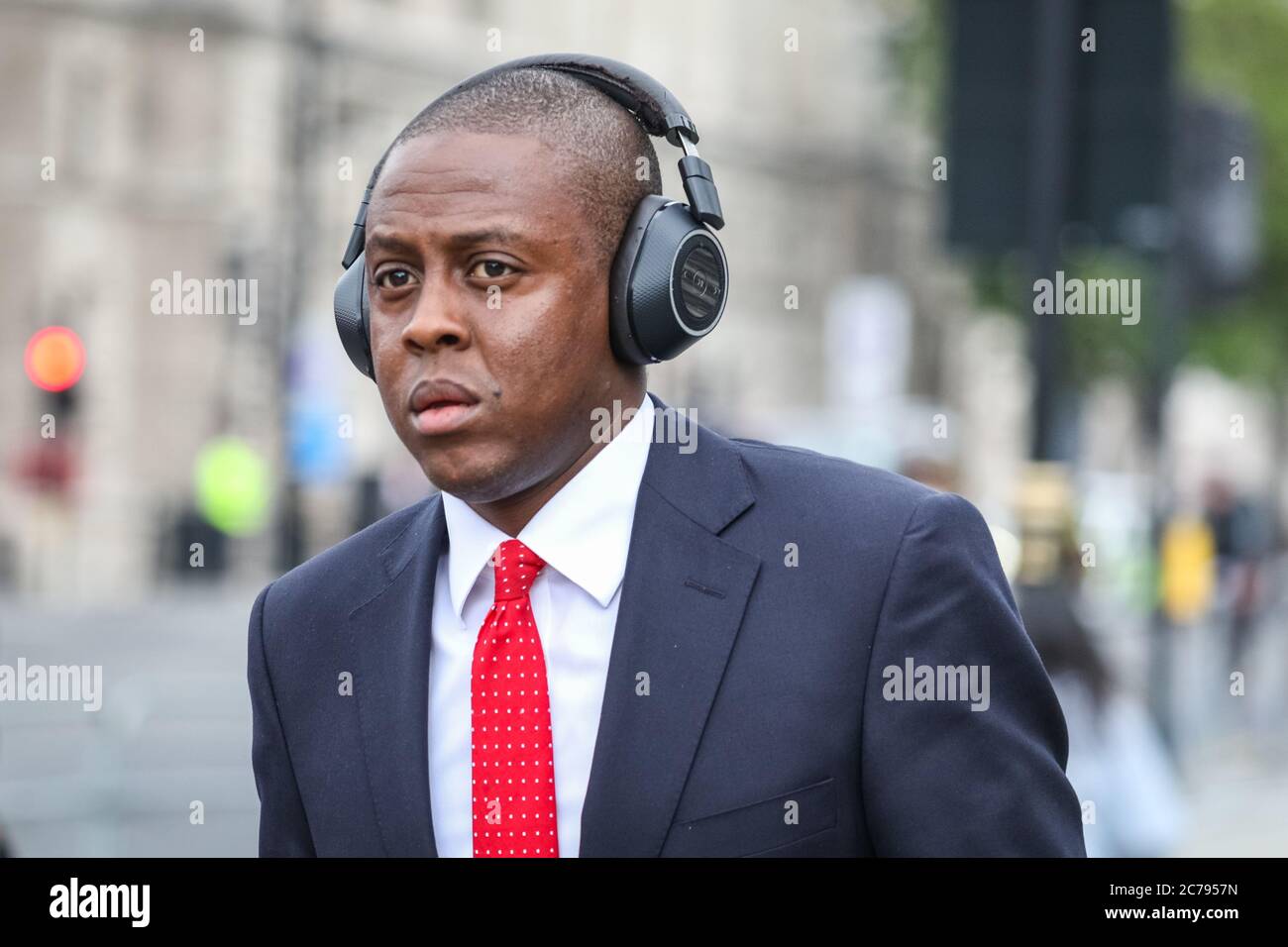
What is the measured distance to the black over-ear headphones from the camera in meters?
2.61

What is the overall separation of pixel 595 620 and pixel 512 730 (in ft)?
0.64

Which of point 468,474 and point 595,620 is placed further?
point 595,620

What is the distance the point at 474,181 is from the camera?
2.45m

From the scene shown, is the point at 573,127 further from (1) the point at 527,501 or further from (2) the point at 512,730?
(2) the point at 512,730

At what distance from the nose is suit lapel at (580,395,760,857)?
1.20ft

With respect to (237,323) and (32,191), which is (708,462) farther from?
(32,191)

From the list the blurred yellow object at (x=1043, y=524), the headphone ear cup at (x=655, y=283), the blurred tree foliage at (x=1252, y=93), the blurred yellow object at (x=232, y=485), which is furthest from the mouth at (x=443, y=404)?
the blurred tree foliage at (x=1252, y=93)

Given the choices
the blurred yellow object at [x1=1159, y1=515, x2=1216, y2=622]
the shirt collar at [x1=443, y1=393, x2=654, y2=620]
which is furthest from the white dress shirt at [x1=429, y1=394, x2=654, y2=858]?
the blurred yellow object at [x1=1159, y1=515, x2=1216, y2=622]

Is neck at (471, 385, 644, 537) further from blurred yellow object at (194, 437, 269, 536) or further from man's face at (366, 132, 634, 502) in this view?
blurred yellow object at (194, 437, 269, 536)

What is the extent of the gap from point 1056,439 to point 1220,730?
27.0 ft

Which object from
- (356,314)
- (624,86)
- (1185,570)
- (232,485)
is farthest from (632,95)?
(232,485)

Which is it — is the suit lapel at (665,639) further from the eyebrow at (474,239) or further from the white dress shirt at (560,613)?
the eyebrow at (474,239)

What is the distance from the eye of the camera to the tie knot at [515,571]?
2.59m

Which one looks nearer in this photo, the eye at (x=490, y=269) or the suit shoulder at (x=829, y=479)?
the eye at (x=490, y=269)
